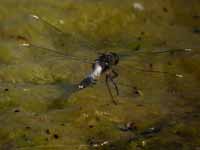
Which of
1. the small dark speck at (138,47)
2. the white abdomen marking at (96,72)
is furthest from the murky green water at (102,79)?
the white abdomen marking at (96,72)

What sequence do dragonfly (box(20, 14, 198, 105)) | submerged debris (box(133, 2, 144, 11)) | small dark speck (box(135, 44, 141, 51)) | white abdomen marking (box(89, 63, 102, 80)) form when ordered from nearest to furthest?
1. dragonfly (box(20, 14, 198, 105))
2. white abdomen marking (box(89, 63, 102, 80))
3. small dark speck (box(135, 44, 141, 51))
4. submerged debris (box(133, 2, 144, 11))

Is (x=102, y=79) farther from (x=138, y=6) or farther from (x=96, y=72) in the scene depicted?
(x=138, y=6)

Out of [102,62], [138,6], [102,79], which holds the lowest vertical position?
[102,79]

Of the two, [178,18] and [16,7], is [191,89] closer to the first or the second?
[178,18]

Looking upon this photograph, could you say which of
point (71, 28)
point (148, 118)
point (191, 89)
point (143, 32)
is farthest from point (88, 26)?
point (148, 118)

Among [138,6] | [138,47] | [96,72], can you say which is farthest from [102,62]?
[138,6]

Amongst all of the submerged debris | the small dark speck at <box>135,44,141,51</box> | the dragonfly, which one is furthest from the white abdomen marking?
the submerged debris

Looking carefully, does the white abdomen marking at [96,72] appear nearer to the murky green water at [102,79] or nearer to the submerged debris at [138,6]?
the murky green water at [102,79]

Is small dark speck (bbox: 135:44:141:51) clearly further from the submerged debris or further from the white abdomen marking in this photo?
the white abdomen marking
